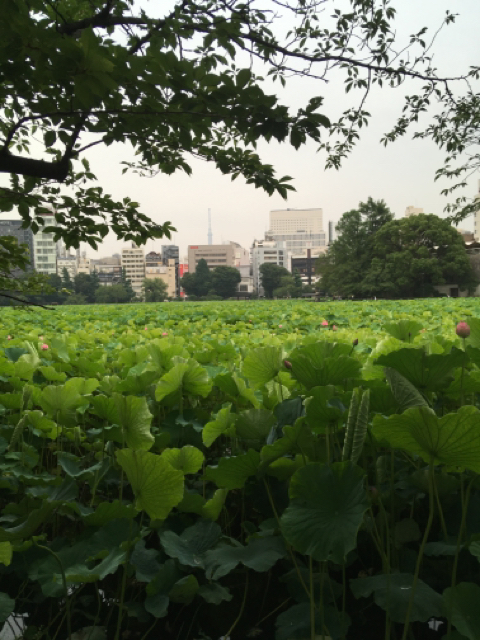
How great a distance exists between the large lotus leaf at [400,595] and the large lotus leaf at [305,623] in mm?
51

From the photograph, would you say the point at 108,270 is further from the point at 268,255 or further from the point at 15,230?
the point at 15,230

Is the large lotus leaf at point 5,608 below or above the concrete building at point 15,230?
below

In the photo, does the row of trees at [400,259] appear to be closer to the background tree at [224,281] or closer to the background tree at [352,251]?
the background tree at [352,251]

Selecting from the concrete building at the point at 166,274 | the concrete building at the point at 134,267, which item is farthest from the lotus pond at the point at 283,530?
the concrete building at the point at 134,267

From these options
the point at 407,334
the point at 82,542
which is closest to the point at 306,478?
the point at 82,542

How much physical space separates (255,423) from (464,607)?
48 centimetres

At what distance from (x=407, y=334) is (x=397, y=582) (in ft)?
3.44

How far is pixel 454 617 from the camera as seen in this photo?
62cm

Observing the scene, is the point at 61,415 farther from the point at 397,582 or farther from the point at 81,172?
the point at 81,172

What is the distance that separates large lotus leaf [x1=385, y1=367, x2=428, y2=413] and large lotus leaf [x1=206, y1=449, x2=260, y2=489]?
0.27 meters

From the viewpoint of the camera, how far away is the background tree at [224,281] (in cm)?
8906

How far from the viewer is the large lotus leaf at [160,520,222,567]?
80 centimetres

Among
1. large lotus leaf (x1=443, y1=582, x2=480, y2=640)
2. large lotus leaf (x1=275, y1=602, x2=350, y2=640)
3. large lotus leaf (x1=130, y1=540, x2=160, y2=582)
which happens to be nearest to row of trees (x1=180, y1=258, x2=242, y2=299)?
large lotus leaf (x1=130, y1=540, x2=160, y2=582)

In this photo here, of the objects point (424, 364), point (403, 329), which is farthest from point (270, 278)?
point (424, 364)
